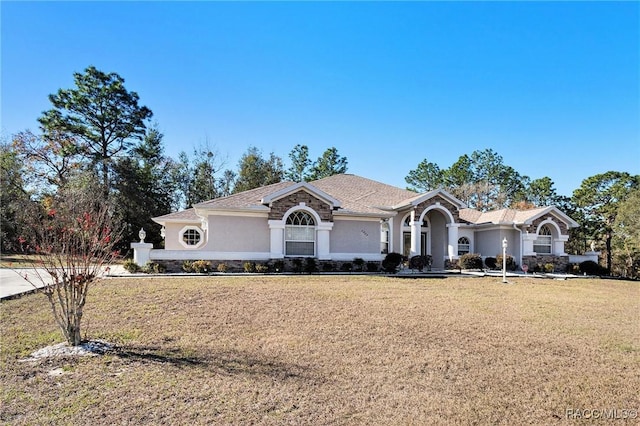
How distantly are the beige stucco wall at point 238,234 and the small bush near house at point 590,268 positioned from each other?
21.0m

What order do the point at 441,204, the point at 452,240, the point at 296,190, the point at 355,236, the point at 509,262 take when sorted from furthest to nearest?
the point at 509,262 → the point at 452,240 → the point at 441,204 → the point at 355,236 → the point at 296,190

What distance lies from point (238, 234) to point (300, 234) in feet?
11.2

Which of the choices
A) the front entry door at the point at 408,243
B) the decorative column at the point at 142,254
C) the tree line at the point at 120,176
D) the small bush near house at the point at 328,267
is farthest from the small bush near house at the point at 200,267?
the tree line at the point at 120,176

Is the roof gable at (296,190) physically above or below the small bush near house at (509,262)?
above

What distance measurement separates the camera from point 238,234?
62.8 ft

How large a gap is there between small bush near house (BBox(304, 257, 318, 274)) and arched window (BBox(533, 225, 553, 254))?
1604cm

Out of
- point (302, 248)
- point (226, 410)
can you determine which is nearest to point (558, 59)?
point (302, 248)

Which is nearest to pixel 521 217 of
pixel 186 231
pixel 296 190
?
pixel 296 190

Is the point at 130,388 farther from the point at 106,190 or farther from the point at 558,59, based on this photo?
the point at 106,190

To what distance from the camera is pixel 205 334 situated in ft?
24.6

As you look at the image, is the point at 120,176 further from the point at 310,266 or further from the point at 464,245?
the point at 464,245

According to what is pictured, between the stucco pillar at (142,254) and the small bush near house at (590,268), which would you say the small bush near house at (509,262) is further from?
the stucco pillar at (142,254)

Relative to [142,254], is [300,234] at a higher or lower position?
higher

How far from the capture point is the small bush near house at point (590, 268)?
24203 mm
